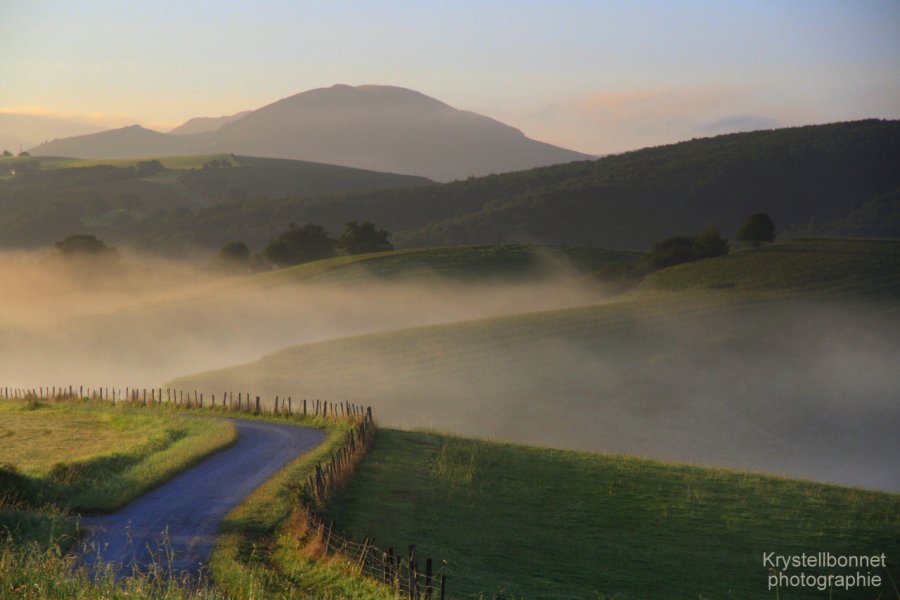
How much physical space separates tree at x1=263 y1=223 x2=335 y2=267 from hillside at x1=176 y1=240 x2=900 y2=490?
68635mm

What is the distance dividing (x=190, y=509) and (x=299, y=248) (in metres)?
127

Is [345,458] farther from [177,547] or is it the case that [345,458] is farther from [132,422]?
[132,422]

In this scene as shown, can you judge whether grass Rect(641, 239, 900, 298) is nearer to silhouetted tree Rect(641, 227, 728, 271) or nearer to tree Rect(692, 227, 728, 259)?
tree Rect(692, 227, 728, 259)

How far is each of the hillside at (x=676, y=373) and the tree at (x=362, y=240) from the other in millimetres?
58956

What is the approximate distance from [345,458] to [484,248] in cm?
9122

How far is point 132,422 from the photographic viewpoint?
4641 cm

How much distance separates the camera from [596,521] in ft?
97.6

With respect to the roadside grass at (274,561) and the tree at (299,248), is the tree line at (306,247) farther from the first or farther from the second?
the roadside grass at (274,561)

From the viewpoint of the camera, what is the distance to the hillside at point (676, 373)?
60688 mm

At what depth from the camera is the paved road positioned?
22.6 meters

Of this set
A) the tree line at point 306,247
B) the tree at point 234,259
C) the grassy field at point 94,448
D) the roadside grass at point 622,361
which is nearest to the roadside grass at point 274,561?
the grassy field at point 94,448

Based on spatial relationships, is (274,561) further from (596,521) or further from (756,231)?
(756,231)

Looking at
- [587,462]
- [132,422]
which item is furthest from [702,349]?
[132,422]

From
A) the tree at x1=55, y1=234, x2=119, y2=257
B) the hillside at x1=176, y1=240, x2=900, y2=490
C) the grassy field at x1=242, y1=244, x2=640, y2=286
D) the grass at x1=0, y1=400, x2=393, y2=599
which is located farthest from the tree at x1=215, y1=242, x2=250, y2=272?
the grass at x1=0, y1=400, x2=393, y2=599
